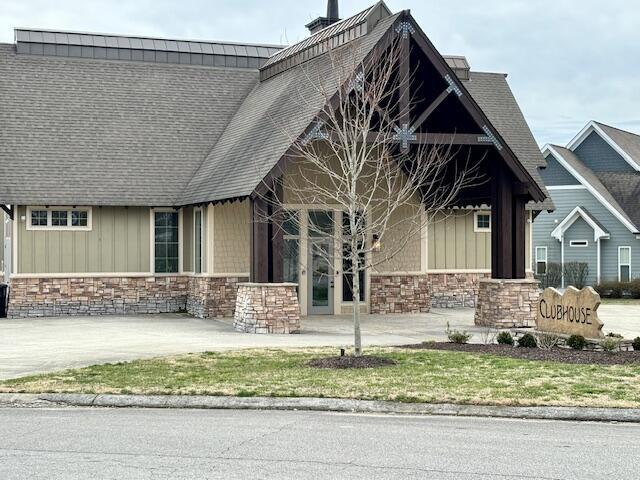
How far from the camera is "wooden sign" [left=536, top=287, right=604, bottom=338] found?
715 inches

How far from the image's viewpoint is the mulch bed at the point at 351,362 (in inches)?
599

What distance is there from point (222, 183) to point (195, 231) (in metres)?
3.43

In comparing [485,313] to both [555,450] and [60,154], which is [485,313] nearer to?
[60,154]

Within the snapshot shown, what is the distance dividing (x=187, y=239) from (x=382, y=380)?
1519cm

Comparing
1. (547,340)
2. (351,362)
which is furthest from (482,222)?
(351,362)

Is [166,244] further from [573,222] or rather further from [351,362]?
[573,222]

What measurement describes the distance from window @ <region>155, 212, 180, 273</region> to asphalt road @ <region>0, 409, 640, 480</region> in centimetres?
1587

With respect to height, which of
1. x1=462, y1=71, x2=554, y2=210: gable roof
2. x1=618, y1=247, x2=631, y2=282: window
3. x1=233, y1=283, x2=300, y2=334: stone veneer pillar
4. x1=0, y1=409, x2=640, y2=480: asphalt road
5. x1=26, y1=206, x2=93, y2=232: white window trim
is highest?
x1=462, y1=71, x2=554, y2=210: gable roof

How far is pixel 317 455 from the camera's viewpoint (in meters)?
A: 9.38

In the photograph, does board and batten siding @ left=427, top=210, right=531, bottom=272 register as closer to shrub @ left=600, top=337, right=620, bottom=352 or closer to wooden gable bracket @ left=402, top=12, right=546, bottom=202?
wooden gable bracket @ left=402, top=12, right=546, bottom=202

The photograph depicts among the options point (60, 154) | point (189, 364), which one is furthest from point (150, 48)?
point (189, 364)

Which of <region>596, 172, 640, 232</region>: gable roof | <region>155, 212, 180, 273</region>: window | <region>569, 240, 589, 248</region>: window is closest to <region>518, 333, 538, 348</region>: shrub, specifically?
<region>155, 212, 180, 273</region>: window

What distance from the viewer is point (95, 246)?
89.7 feet

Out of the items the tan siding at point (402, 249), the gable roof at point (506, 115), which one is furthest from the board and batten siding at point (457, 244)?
the tan siding at point (402, 249)
